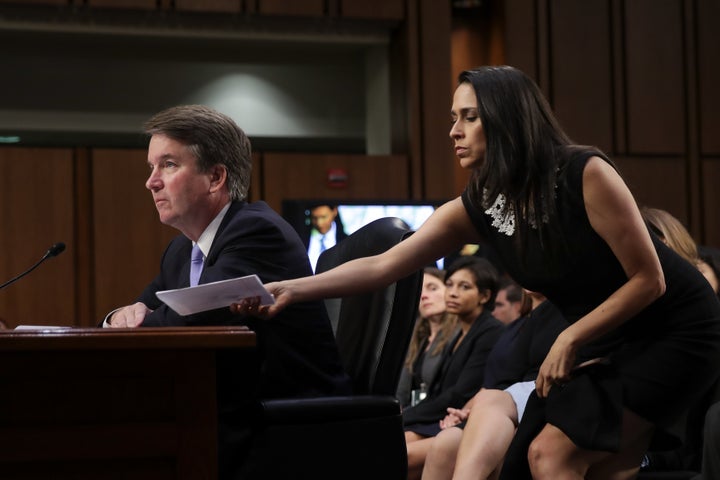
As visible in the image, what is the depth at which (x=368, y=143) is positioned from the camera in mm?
9453

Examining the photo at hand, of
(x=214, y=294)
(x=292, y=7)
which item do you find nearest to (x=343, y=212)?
(x=292, y=7)

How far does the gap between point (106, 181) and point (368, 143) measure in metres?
2.44

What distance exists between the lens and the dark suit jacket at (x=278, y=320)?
2.38 metres

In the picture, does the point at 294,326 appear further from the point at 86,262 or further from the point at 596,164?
the point at 86,262

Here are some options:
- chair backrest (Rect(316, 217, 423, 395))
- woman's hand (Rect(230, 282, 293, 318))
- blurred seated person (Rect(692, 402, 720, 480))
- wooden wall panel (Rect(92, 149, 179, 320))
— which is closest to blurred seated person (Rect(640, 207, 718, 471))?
blurred seated person (Rect(692, 402, 720, 480))

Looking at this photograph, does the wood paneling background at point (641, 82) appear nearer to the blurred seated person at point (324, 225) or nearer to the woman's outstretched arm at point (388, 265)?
the blurred seated person at point (324, 225)

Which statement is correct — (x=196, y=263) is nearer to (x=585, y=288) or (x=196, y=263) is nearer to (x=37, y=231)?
(x=585, y=288)

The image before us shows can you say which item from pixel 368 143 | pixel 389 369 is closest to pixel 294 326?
pixel 389 369

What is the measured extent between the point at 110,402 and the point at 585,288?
3.27ft

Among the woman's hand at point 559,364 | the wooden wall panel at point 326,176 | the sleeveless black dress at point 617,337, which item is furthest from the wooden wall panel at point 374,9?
the woman's hand at point 559,364

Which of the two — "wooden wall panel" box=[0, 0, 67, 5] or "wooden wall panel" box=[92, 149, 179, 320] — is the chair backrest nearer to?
"wooden wall panel" box=[92, 149, 179, 320]

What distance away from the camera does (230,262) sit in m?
2.38

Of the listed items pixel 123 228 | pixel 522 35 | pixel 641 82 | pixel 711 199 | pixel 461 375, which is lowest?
pixel 461 375

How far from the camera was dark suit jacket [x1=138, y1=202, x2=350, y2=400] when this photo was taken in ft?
7.81
